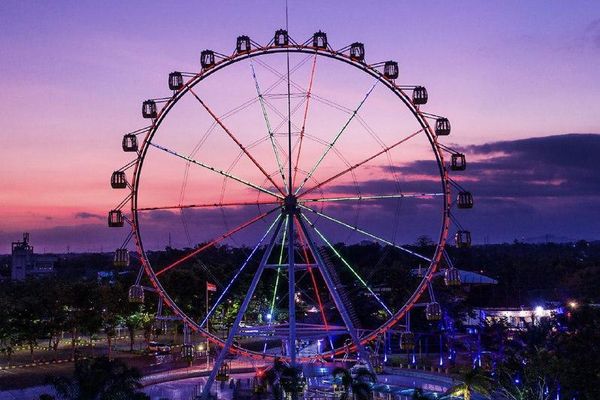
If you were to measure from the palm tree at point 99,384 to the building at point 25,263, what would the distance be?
3884 inches

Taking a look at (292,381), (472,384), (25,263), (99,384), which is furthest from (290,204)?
(25,263)

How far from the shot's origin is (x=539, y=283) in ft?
305

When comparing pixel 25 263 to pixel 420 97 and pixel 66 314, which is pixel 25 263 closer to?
pixel 66 314

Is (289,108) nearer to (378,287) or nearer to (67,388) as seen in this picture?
(67,388)

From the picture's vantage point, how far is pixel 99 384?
97.6ft

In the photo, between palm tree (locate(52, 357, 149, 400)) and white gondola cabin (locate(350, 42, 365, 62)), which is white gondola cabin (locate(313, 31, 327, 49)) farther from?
palm tree (locate(52, 357, 149, 400))

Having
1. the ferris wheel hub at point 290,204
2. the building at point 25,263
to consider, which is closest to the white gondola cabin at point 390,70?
the ferris wheel hub at point 290,204

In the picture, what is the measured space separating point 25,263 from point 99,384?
420 ft

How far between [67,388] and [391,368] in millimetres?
24802

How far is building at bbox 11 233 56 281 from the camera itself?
145875 mm

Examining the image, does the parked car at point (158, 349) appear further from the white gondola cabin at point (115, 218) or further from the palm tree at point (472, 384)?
the palm tree at point (472, 384)

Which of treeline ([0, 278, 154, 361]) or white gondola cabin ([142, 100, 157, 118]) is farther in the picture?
treeline ([0, 278, 154, 361])

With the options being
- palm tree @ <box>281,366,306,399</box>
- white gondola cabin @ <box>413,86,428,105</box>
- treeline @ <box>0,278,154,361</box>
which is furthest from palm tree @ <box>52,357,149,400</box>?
treeline @ <box>0,278,154,361</box>

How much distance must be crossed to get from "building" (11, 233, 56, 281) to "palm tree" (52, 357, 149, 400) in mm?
98654
